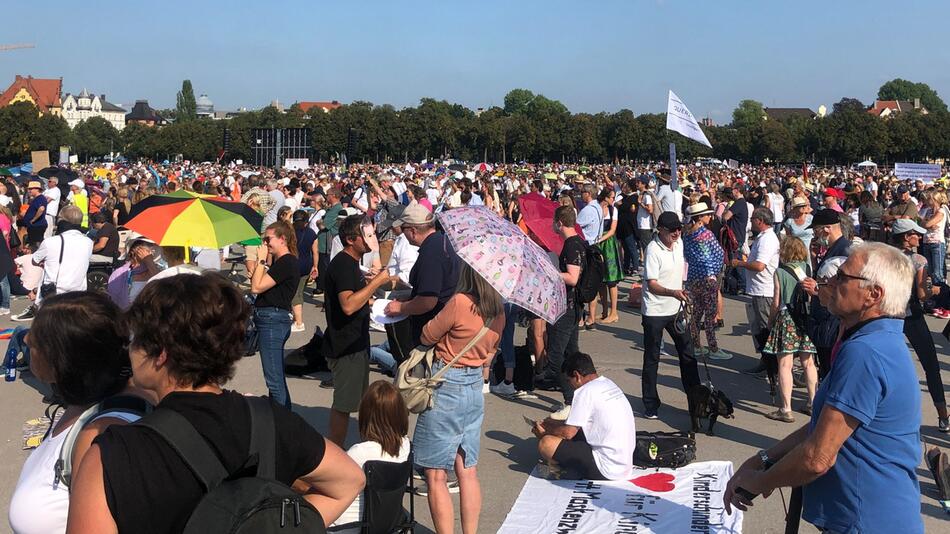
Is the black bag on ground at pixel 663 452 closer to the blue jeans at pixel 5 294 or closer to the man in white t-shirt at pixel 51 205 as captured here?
the blue jeans at pixel 5 294

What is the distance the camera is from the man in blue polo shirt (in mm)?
6219

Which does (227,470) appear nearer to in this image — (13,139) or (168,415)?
(168,415)

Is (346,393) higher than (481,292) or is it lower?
lower

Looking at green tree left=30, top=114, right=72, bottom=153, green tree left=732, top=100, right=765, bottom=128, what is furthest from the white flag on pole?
green tree left=732, top=100, right=765, bottom=128

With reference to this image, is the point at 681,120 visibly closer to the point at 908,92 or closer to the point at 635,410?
the point at 635,410

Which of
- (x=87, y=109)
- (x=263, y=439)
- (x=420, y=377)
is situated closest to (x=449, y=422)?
(x=420, y=377)

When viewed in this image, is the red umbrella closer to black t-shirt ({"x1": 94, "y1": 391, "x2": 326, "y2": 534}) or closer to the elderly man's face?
the elderly man's face

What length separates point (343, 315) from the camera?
6066 millimetres

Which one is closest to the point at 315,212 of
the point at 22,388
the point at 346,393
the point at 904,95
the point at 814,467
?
the point at 22,388

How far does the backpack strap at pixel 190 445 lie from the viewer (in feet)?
6.59

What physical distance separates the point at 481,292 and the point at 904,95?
19423cm

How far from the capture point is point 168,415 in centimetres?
205

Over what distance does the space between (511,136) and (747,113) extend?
7247 centimetres

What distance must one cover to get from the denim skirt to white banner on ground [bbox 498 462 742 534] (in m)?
1.07
